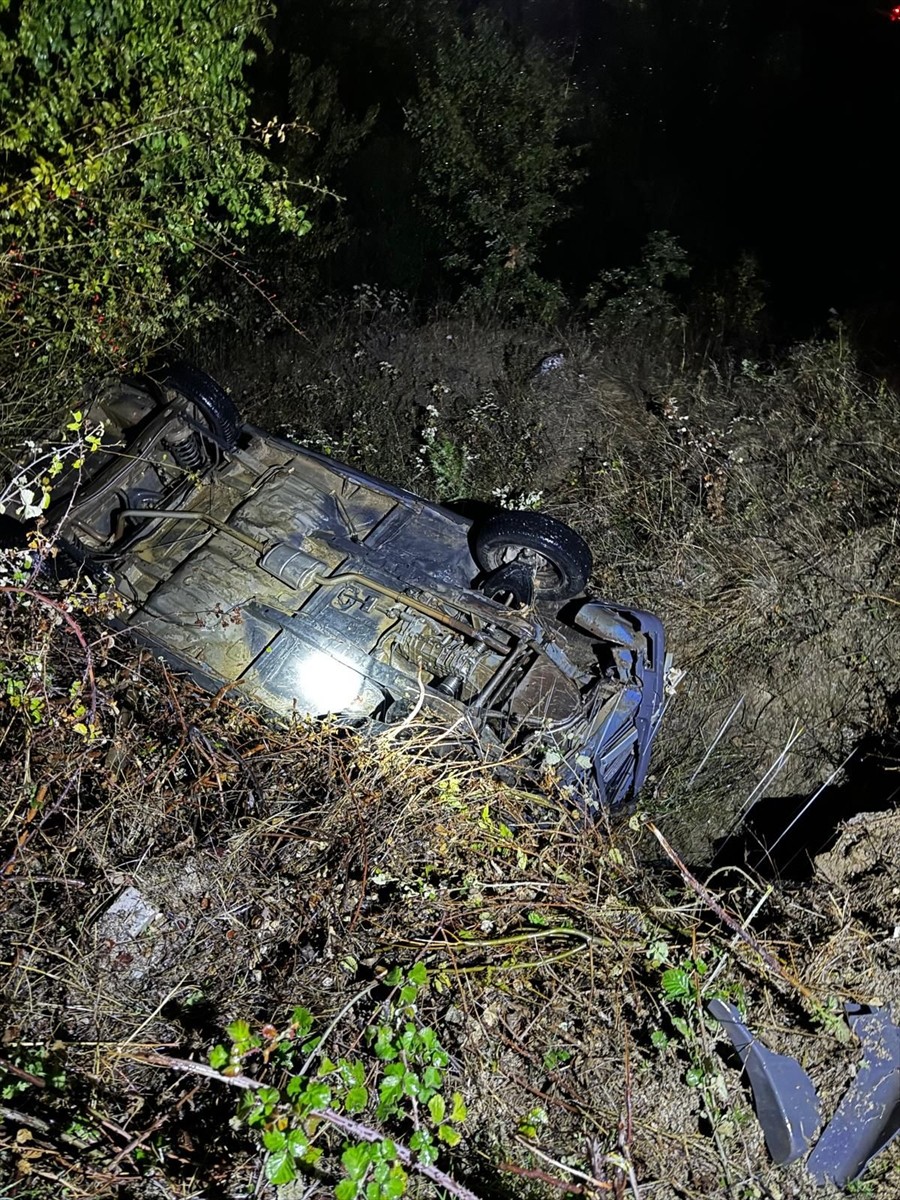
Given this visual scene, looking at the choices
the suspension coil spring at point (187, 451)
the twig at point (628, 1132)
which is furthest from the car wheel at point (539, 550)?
the twig at point (628, 1132)

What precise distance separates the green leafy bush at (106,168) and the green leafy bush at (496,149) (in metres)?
2.83

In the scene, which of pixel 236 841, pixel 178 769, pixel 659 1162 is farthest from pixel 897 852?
pixel 178 769

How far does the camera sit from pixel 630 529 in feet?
21.5

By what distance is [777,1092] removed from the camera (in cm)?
312

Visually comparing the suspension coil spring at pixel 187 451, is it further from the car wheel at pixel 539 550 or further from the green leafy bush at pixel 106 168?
the car wheel at pixel 539 550

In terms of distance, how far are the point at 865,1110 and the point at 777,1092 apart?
0.40 metres

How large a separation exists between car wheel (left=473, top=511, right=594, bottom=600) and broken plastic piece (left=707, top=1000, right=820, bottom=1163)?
255 centimetres

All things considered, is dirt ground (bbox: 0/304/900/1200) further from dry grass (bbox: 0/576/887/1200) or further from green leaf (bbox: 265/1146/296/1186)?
green leaf (bbox: 265/1146/296/1186)

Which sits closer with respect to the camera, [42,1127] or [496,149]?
[42,1127]

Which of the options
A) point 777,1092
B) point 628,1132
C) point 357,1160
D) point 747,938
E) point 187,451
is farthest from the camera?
point 187,451

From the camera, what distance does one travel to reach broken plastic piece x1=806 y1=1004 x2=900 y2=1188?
3143 millimetres

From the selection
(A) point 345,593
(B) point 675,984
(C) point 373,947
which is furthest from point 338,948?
(A) point 345,593

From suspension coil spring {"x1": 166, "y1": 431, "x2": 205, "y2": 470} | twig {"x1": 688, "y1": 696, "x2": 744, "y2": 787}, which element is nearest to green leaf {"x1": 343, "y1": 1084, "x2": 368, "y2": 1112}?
twig {"x1": 688, "y1": 696, "x2": 744, "y2": 787}

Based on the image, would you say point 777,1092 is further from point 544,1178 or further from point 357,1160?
point 357,1160
